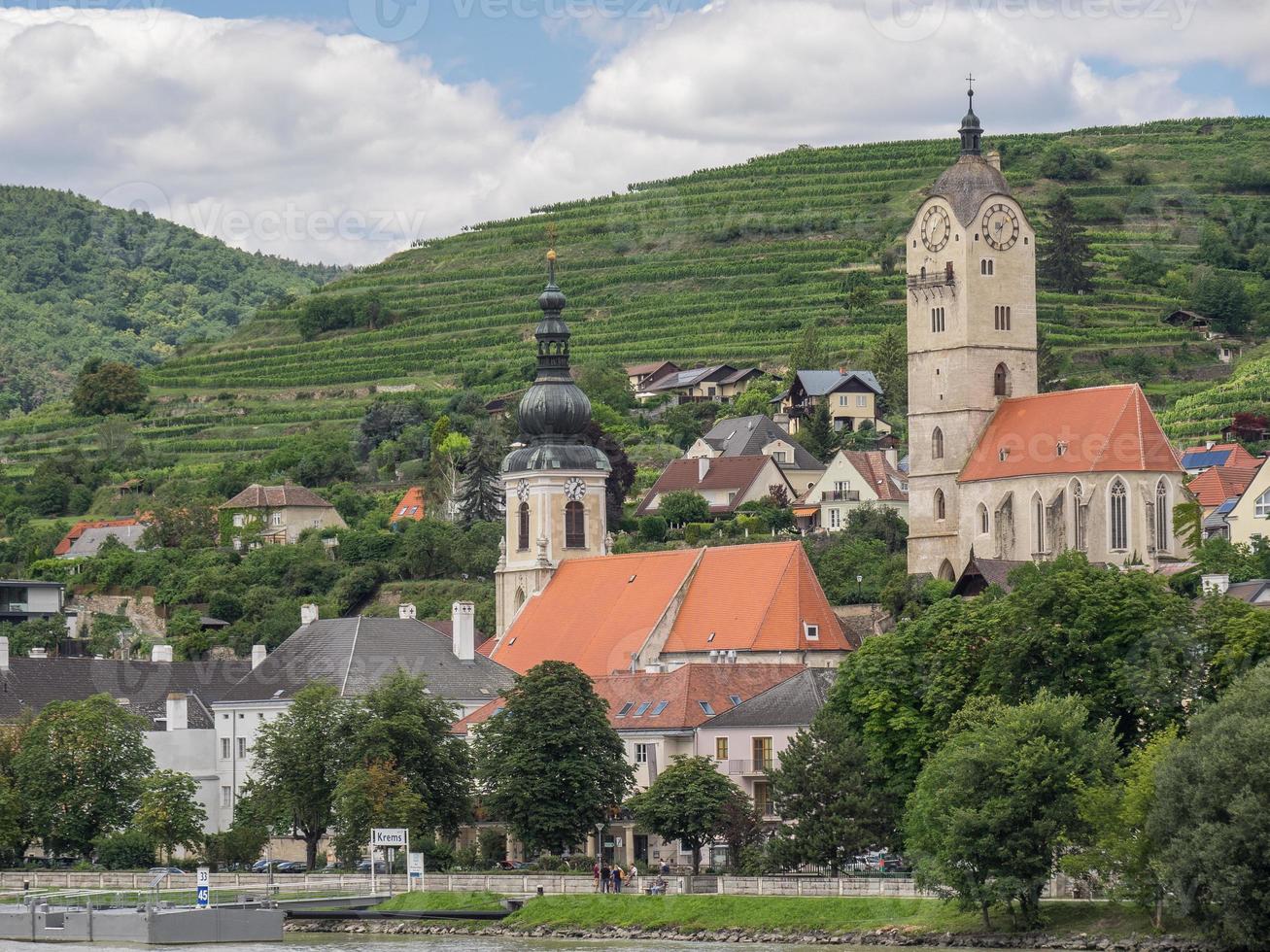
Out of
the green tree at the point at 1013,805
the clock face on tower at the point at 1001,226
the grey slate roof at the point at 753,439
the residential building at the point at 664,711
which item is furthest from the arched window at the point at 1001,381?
Result: the green tree at the point at 1013,805

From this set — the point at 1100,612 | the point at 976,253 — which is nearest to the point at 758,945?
the point at 1100,612

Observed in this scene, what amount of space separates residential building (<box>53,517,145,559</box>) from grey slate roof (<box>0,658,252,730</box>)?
118 feet

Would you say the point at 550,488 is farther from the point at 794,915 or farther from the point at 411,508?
the point at 411,508

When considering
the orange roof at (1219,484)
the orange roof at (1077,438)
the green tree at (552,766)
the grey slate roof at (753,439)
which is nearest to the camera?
the green tree at (552,766)

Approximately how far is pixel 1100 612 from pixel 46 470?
8816 cm

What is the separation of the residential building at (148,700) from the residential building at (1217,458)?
40491 mm

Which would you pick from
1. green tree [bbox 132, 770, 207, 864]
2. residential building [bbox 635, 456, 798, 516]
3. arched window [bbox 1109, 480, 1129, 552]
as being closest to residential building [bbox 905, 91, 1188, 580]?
arched window [bbox 1109, 480, 1129, 552]

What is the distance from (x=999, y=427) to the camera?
8925 centimetres

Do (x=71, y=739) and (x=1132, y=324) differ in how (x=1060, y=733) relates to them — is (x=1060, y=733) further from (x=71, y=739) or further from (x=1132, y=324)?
(x=1132, y=324)

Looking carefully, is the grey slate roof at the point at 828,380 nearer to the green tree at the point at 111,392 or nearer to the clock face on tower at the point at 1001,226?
the clock face on tower at the point at 1001,226

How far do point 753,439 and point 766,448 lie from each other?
45.3 inches

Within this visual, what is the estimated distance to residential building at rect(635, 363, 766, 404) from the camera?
136125 mm

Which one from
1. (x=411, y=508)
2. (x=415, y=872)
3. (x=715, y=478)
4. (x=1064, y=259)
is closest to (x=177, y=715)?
(x=415, y=872)

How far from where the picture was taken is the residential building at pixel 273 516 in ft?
391
